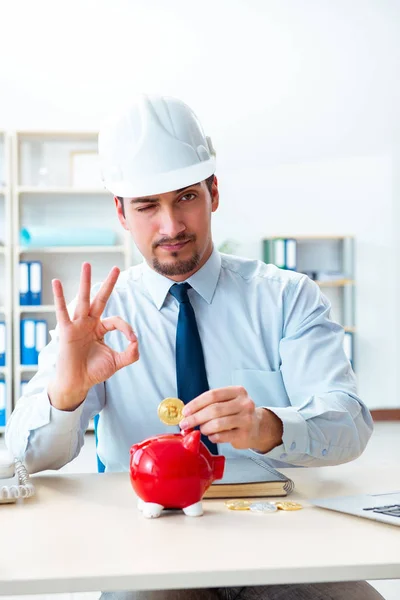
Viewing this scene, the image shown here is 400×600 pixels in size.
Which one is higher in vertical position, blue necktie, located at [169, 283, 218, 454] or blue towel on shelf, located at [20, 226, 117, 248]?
blue towel on shelf, located at [20, 226, 117, 248]

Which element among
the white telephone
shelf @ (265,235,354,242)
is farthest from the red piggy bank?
shelf @ (265,235,354,242)

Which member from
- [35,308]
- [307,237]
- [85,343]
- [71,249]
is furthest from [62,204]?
[85,343]

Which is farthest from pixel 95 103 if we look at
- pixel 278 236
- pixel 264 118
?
pixel 278 236

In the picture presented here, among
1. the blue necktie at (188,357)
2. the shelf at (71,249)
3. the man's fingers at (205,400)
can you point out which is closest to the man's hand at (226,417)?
the man's fingers at (205,400)

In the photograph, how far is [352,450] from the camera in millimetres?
1564

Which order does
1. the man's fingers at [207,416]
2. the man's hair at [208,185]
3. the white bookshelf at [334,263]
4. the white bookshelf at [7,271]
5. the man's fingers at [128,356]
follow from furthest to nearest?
the white bookshelf at [334,263] → the white bookshelf at [7,271] → the man's hair at [208,185] → the man's fingers at [128,356] → the man's fingers at [207,416]

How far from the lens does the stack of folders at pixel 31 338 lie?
5723 millimetres

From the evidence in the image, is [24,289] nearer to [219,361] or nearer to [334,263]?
[334,263]

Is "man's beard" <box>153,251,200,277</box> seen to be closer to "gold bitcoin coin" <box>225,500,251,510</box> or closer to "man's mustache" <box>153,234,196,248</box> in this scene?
"man's mustache" <box>153,234,196,248</box>

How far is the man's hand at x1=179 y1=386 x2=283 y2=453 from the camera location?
125 centimetres

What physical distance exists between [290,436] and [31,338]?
4.52 m

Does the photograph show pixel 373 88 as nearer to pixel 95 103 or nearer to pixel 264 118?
pixel 264 118

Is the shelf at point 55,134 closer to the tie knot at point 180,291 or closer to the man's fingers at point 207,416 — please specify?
the tie knot at point 180,291

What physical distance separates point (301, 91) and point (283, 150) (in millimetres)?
469
